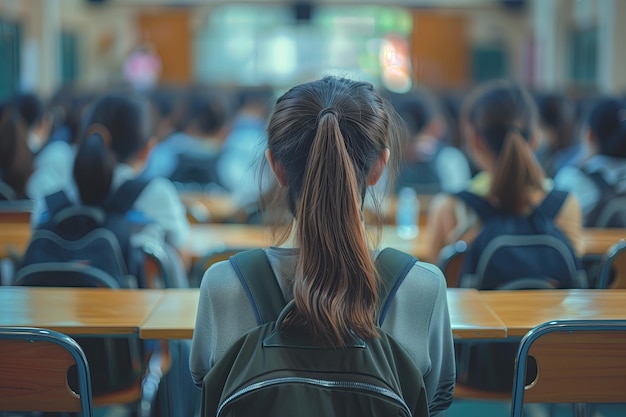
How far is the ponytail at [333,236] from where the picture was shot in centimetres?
125

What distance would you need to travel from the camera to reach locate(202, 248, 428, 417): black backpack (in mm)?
1167

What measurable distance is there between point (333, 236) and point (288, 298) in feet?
0.43

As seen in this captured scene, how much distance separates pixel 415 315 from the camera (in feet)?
4.44

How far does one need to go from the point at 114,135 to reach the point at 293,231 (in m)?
1.44

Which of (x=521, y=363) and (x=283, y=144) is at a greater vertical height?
(x=283, y=144)

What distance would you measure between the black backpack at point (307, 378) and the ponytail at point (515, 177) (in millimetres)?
1119

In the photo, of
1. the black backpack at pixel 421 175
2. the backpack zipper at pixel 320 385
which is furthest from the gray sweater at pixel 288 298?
the black backpack at pixel 421 175

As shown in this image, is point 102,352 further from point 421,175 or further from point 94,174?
point 421,175

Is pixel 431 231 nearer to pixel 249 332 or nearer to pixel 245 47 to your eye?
pixel 249 332

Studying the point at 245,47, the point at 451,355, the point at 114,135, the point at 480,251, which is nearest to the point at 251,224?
the point at 114,135

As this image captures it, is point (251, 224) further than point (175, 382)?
Yes

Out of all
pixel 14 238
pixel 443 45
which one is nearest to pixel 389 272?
pixel 14 238

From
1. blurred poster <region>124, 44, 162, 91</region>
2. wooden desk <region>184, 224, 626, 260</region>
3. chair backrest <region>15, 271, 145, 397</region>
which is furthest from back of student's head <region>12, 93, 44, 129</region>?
blurred poster <region>124, 44, 162, 91</region>

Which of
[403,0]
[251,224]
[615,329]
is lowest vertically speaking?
[251,224]
